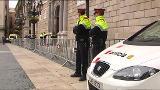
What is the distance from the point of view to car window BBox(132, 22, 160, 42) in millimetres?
5863

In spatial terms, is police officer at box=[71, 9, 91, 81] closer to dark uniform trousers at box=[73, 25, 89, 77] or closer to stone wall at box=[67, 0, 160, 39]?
dark uniform trousers at box=[73, 25, 89, 77]

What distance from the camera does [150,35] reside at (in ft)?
20.2

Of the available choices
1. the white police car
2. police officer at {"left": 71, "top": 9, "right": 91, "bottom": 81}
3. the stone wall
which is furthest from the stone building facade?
the white police car

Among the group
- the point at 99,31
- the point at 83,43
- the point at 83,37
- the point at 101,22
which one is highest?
the point at 101,22

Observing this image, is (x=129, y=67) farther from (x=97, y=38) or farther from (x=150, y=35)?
(x=97, y=38)

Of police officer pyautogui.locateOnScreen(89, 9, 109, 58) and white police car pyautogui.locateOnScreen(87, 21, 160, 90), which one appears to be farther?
police officer pyautogui.locateOnScreen(89, 9, 109, 58)

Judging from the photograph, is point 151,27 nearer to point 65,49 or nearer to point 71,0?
point 65,49

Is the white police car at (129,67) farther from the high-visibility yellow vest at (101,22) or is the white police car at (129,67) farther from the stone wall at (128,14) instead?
the stone wall at (128,14)

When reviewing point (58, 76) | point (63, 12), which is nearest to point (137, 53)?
point (58, 76)

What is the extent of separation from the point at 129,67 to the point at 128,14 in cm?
1197

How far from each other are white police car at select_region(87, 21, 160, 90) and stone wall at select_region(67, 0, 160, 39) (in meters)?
8.69

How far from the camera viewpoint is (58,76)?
11289 mm

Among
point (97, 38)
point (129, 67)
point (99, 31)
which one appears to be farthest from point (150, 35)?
point (97, 38)

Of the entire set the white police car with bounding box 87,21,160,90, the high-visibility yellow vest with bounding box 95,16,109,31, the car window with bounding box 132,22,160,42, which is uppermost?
the high-visibility yellow vest with bounding box 95,16,109,31
